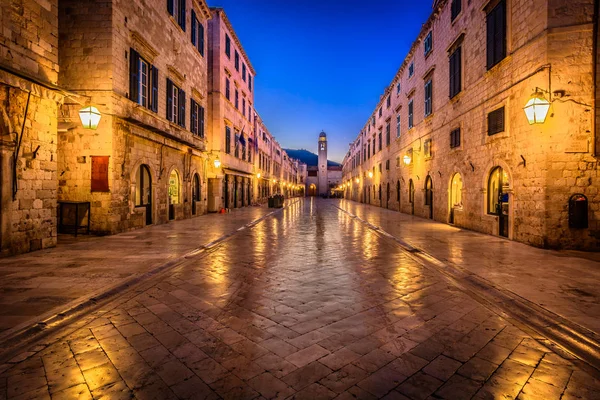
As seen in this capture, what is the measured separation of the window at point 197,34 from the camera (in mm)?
17516

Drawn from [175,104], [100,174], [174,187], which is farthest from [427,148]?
[100,174]

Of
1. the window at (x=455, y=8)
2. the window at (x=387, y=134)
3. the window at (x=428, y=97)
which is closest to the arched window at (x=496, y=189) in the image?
the window at (x=428, y=97)

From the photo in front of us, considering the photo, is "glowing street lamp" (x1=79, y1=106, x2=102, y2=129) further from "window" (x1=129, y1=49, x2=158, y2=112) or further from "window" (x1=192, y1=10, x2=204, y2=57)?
"window" (x1=192, y1=10, x2=204, y2=57)

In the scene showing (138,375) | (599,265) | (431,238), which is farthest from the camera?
(431,238)

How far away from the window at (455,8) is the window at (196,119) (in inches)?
545

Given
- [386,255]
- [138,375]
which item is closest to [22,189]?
[138,375]

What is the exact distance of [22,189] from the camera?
7430 millimetres

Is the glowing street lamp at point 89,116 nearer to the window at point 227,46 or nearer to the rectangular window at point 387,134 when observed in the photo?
the window at point 227,46

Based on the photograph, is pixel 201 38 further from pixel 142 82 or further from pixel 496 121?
pixel 496 121

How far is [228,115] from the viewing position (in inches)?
934

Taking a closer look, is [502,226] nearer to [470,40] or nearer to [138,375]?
[470,40]

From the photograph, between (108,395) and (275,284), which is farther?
(275,284)

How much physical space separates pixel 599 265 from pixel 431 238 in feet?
13.8

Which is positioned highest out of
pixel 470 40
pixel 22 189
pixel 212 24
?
pixel 212 24
